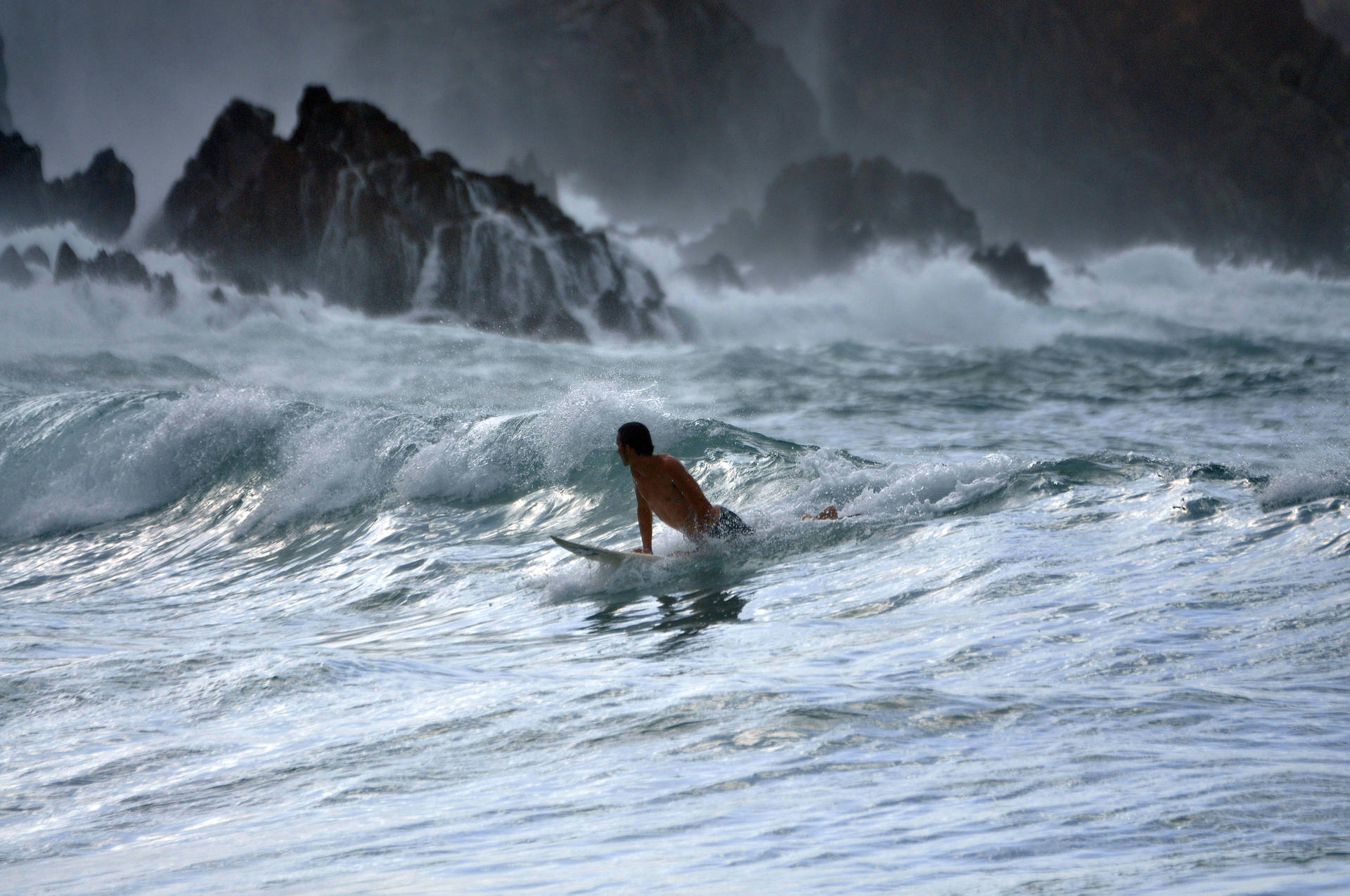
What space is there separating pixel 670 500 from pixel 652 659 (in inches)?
86.1

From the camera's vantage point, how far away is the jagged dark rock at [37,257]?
3098cm

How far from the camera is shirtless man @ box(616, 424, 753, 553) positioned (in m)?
6.53

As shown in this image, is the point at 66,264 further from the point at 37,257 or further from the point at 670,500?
the point at 670,500

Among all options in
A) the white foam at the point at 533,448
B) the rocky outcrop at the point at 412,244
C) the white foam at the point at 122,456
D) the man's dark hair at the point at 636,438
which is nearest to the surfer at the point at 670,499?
the man's dark hair at the point at 636,438

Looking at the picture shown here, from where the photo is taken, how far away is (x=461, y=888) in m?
2.31

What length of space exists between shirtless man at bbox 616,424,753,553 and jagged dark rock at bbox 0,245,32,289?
29826mm

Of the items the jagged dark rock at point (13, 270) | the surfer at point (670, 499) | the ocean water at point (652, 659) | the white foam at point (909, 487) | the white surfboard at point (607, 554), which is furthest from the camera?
the jagged dark rock at point (13, 270)

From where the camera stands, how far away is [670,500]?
6656mm

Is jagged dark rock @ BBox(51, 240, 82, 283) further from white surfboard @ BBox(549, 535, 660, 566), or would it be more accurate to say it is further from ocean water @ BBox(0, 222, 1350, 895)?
white surfboard @ BBox(549, 535, 660, 566)

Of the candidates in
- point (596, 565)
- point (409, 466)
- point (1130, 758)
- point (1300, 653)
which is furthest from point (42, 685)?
point (409, 466)

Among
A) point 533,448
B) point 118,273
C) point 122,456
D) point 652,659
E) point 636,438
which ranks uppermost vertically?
point 118,273

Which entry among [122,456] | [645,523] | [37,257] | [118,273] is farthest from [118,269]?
[645,523]

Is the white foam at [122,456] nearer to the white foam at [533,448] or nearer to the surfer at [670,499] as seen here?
the white foam at [533,448]

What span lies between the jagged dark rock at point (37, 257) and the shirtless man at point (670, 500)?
30357 mm
